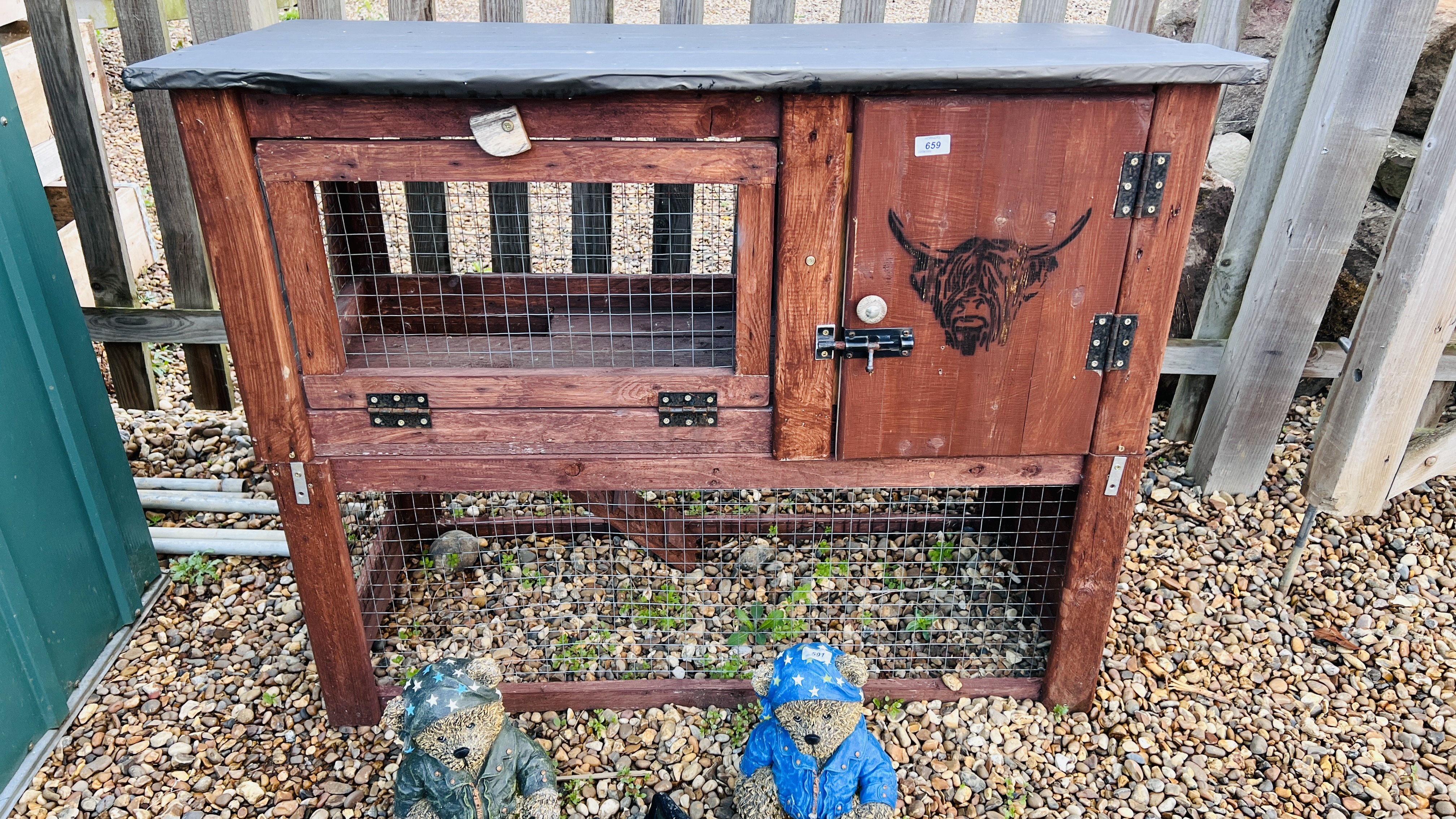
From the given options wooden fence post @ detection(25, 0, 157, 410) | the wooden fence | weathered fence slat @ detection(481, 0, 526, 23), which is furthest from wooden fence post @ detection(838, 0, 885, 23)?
wooden fence post @ detection(25, 0, 157, 410)

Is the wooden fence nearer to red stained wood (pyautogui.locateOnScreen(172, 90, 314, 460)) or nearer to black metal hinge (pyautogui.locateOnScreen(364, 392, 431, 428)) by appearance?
red stained wood (pyautogui.locateOnScreen(172, 90, 314, 460))

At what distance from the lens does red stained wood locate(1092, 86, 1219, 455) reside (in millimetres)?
2180

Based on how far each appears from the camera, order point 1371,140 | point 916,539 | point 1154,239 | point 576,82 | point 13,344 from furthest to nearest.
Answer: point 916,539 → point 1371,140 → point 13,344 → point 1154,239 → point 576,82

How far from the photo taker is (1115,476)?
2635mm

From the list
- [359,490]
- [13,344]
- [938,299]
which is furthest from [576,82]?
[13,344]

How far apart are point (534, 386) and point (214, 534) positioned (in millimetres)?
1914

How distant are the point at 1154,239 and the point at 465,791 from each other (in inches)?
84.7

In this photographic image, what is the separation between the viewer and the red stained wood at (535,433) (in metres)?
2.50

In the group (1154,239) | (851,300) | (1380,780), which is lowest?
(1380,780)

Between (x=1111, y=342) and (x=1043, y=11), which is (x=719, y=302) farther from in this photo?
(x=1043, y=11)

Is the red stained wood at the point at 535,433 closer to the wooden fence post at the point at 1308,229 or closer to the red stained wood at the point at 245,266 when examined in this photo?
the red stained wood at the point at 245,266

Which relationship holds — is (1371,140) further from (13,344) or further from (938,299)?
(13,344)

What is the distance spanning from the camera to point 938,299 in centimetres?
233

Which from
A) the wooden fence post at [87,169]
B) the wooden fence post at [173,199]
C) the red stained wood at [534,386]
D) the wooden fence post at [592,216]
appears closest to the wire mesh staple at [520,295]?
the wooden fence post at [592,216]
